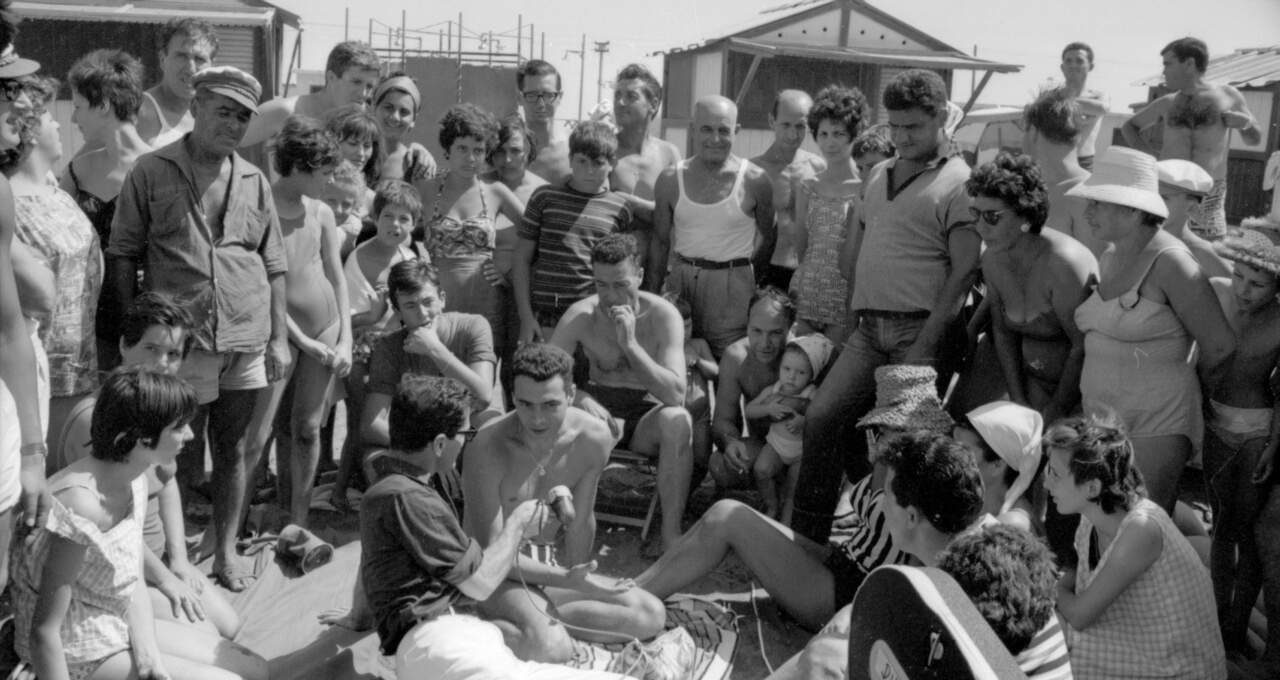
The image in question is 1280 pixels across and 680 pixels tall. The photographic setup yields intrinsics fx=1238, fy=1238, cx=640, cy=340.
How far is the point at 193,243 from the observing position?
482 cm

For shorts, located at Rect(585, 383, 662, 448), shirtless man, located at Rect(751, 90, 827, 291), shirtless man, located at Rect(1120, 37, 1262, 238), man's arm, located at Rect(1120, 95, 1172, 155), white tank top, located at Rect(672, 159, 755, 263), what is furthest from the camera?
man's arm, located at Rect(1120, 95, 1172, 155)

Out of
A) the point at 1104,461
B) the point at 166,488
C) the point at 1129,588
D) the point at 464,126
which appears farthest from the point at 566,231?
the point at 1129,588

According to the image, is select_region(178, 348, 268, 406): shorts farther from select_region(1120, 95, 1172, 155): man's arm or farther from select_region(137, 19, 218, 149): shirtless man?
select_region(1120, 95, 1172, 155): man's arm

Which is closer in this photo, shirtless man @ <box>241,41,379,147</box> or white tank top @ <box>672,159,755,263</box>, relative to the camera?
white tank top @ <box>672,159,755,263</box>

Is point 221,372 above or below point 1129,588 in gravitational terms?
above

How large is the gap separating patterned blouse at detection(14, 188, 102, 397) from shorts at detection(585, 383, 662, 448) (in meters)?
2.32

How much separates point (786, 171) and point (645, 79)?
3.47 ft

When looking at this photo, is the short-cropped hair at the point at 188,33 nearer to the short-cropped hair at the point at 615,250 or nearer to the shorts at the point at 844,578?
the short-cropped hair at the point at 615,250

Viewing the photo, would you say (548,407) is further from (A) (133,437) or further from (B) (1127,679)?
(B) (1127,679)

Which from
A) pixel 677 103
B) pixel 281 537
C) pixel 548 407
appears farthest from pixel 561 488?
pixel 677 103

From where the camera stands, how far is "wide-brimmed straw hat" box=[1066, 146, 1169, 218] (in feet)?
14.9

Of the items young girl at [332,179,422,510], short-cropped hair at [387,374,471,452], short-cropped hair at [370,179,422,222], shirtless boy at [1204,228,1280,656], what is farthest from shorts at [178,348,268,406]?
shirtless boy at [1204,228,1280,656]

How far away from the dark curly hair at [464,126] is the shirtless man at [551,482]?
179cm

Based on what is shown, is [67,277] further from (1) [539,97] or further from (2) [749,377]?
(1) [539,97]
